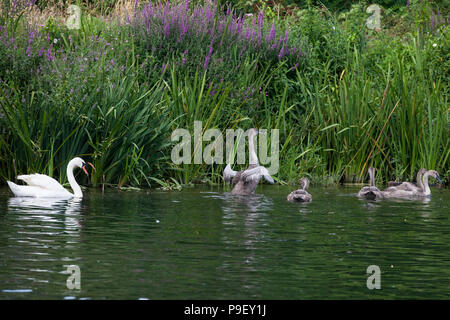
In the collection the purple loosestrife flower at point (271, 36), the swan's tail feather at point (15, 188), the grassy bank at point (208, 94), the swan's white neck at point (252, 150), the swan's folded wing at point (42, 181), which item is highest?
the purple loosestrife flower at point (271, 36)

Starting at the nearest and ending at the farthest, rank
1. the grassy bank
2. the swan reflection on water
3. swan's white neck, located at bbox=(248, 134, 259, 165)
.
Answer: the swan reflection on water → the grassy bank → swan's white neck, located at bbox=(248, 134, 259, 165)

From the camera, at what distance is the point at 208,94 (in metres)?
16.3

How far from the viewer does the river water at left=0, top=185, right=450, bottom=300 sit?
6.90 metres

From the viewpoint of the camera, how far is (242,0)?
91.8ft

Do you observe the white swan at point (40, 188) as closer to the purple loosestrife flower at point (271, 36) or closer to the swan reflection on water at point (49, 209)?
the swan reflection on water at point (49, 209)

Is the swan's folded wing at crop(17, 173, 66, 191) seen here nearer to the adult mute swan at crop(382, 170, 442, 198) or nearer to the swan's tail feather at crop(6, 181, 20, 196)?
the swan's tail feather at crop(6, 181, 20, 196)

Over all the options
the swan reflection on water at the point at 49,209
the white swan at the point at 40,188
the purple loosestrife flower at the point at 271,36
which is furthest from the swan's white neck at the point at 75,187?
the purple loosestrife flower at the point at 271,36

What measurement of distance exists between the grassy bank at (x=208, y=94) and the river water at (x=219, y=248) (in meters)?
1.67

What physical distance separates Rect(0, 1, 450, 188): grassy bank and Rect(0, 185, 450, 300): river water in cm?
167

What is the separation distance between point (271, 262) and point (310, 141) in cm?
989

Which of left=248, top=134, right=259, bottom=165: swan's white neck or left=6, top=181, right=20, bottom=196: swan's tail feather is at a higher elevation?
A: left=248, top=134, right=259, bottom=165: swan's white neck

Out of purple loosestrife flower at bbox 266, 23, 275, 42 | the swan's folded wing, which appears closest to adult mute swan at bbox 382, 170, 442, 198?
the swan's folded wing

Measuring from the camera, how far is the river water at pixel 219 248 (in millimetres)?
6902
